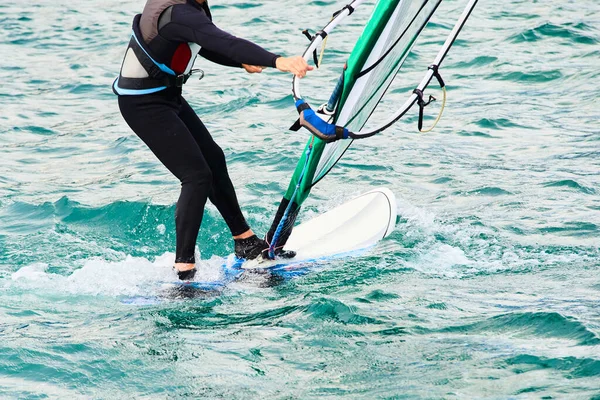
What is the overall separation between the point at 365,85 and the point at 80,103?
21.0ft

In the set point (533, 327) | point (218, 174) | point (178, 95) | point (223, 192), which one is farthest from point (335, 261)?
point (533, 327)

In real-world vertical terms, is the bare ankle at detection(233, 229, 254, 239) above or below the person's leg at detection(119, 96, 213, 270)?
below

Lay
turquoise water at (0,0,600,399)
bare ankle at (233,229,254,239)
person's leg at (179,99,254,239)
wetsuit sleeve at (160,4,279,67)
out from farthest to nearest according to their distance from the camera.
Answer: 1. bare ankle at (233,229,254,239)
2. person's leg at (179,99,254,239)
3. wetsuit sleeve at (160,4,279,67)
4. turquoise water at (0,0,600,399)

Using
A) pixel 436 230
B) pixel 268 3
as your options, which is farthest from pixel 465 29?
pixel 436 230

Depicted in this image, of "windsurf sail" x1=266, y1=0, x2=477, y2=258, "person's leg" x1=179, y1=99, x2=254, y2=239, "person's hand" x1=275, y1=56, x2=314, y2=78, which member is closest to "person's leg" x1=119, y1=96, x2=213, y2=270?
"person's leg" x1=179, y1=99, x2=254, y2=239

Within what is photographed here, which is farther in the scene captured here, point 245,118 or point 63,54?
point 63,54

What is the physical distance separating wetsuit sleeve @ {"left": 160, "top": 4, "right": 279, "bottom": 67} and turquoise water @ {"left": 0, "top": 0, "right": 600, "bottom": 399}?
1.47m

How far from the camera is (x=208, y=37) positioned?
4.65 m

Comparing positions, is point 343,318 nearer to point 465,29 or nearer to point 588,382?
point 588,382

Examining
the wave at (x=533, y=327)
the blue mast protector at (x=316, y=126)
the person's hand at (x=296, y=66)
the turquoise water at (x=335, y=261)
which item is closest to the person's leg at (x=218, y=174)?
the turquoise water at (x=335, y=261)

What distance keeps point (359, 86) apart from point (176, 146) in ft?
3.80

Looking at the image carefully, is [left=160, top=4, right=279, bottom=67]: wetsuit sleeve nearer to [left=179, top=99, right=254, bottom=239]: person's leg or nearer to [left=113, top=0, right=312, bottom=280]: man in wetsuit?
[left=113, top=0, right=312, bottom=280]: man in wetsuit

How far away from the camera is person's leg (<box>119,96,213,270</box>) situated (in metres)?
5.18

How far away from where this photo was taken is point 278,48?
12672 millimetres
